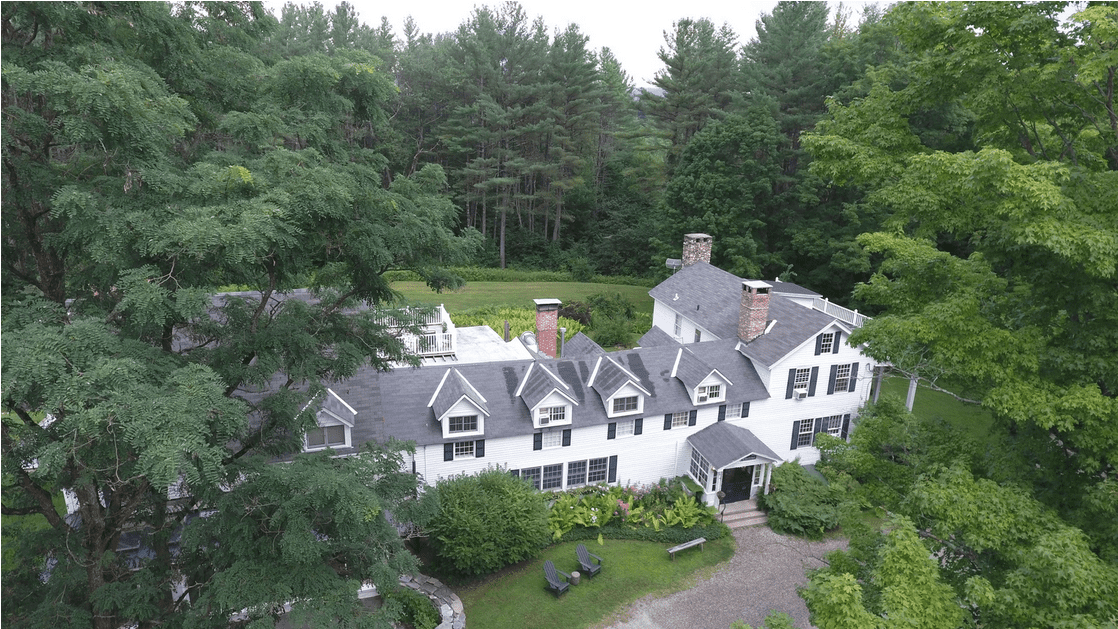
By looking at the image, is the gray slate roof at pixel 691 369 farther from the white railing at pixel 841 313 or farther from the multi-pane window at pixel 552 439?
the white railing at pixel 841 313

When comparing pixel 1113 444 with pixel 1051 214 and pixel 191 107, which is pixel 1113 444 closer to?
pixel 1051 214

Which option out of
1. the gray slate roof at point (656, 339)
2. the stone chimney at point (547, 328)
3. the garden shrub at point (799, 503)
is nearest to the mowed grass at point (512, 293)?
the gray slate roof at point (656, 339)

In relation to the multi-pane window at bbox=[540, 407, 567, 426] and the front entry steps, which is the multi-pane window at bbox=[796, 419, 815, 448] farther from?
the multi-pane window at bbox=[540, 407, 567, 426]

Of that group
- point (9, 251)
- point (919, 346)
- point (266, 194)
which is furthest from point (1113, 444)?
point (9, 251)

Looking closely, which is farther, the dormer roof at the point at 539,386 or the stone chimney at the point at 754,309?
the stone chimney at the point at 754,309

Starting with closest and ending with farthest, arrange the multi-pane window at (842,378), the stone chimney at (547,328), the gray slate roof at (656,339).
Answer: the multi-pane window at (842,378)
the stone chimney at (547,328)
the gray slate roof at (656,339)

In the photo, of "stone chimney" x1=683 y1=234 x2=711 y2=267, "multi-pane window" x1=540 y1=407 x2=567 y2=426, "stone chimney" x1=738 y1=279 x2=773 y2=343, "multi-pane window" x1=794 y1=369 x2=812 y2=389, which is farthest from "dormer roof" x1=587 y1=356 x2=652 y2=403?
"stone chimney" x1=683 y1=234 x2=711 y2=267
